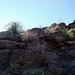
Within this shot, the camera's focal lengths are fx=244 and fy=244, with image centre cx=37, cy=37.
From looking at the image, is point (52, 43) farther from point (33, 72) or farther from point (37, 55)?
point (33, 72)

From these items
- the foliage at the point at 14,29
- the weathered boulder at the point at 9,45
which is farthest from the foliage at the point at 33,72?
the foliage at the point at 14,29

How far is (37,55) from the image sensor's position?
1077 cm

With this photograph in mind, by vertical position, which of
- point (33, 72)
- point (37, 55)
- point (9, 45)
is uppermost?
point (9, 45)

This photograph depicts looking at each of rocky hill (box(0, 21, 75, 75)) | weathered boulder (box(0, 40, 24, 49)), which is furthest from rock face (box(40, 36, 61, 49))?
weathered boulder (box(0, 40, 24, 49))

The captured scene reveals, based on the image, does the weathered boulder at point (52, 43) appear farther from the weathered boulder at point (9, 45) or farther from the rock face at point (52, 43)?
the weathered boulder at point (9, 45)

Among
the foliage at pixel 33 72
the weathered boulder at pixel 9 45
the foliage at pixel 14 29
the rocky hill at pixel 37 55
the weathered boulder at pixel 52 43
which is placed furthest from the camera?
the foliage at pixel 14 29

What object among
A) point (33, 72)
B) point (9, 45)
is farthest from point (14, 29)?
point (33, 72)

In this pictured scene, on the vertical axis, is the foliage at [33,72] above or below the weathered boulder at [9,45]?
below

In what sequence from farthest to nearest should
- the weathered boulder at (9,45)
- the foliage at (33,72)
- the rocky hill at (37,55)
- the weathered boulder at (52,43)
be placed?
the weathered boulder at (52,43), the weathered boulder at (9,45), the rocky hill at (37,55), the foliage at (33,72)

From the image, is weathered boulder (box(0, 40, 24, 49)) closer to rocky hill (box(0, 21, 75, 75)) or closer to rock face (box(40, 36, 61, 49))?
rocky hill (box(0, 21, 75, 75))

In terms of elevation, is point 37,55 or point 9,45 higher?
point 9,45

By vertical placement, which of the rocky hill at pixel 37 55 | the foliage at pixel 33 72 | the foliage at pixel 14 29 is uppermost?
the foliage at pixel 14 29

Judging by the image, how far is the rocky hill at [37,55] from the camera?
9.96 m

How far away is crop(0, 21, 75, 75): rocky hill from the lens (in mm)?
9961
